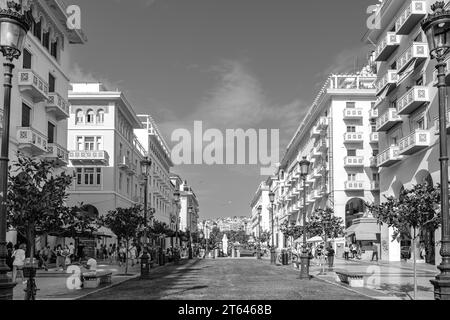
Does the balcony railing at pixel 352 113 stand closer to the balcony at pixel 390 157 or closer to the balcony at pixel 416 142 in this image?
the balcony at pixel 390 157

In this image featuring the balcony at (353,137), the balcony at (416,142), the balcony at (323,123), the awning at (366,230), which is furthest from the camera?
the balcony at (323,123)

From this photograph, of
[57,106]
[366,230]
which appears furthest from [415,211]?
[366,230]

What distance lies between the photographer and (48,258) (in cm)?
3419

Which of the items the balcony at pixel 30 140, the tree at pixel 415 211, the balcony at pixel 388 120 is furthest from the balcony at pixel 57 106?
the tree at pixel 415 211

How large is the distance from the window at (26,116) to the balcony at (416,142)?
2351 cm

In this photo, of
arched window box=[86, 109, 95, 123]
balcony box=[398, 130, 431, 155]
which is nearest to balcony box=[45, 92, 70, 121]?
arched window box=[86, 109, 95, 123]

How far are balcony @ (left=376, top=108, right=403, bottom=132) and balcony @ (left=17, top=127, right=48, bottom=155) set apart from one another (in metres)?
22.9

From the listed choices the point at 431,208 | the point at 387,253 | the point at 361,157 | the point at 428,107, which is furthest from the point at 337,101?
the point at 431,208

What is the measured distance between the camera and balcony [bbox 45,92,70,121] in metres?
37.2

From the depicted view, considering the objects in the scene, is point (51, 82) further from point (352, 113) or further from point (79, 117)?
point (352, 113)

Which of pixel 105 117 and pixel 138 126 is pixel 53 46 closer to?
pixel 105 117

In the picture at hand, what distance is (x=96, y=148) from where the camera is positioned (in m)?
54.5

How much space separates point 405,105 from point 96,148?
32.2 m

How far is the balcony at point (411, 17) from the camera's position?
32188mm
